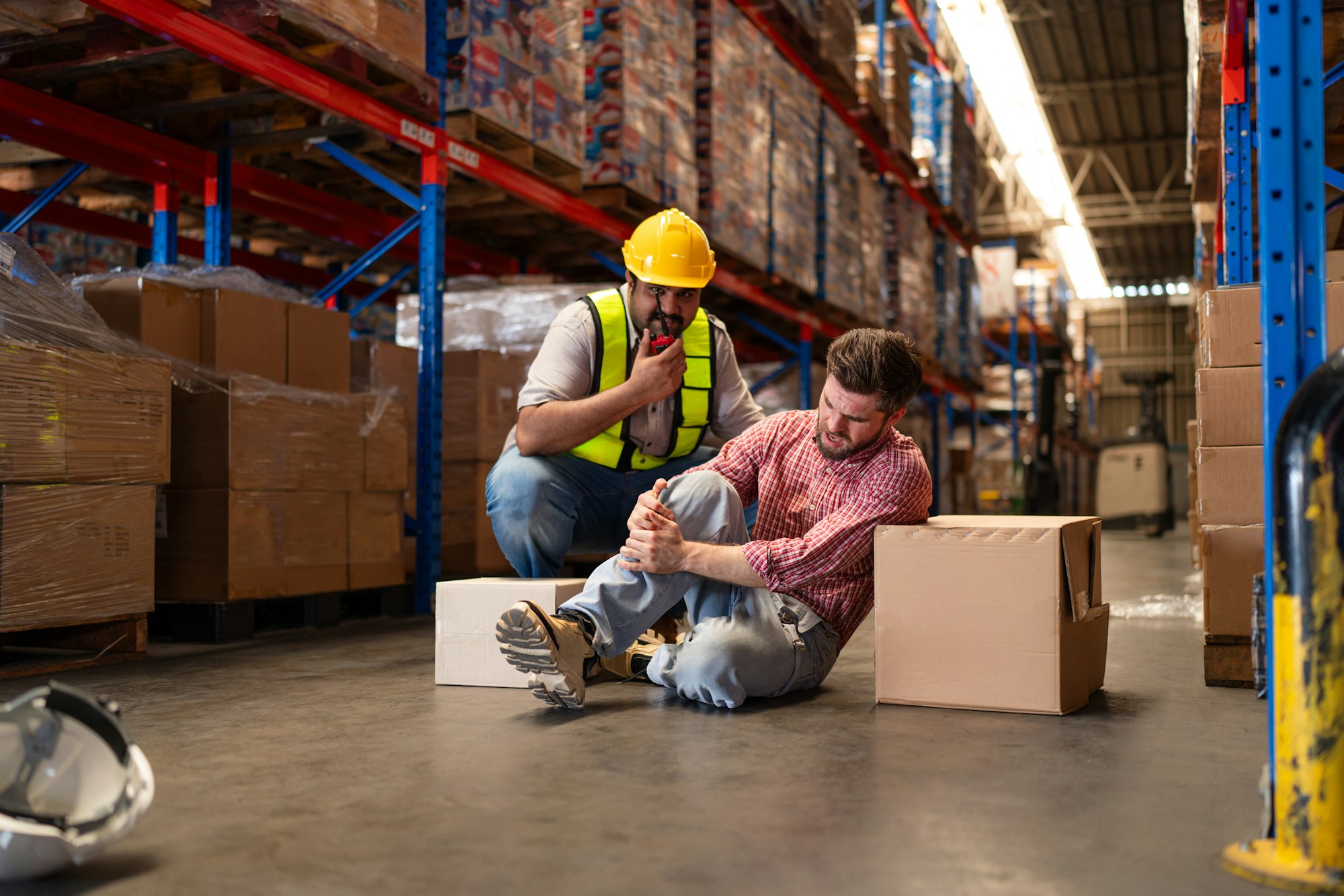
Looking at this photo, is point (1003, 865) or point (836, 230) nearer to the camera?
point (1003, 865)

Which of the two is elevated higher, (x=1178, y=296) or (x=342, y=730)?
(x=1178, y=296)

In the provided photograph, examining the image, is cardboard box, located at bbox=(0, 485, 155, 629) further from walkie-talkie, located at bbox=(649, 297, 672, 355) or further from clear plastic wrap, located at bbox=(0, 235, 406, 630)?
walkie-talkie, located at bbox=(649, 297, 672, 355)

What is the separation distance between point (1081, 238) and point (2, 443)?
25.1 m

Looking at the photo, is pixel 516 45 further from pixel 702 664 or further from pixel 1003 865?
pixel 1003 865

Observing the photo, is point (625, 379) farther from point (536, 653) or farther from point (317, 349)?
point (317, 349)

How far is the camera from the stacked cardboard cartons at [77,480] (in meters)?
3.32

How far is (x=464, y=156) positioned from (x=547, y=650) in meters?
3.10

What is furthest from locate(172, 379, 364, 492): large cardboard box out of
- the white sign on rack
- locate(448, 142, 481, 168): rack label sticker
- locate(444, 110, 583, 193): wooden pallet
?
the white sign on rack

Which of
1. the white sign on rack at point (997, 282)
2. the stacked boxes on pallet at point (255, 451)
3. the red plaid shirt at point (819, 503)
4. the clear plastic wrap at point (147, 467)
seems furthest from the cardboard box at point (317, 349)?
the white sign on rack at point (997, 282)

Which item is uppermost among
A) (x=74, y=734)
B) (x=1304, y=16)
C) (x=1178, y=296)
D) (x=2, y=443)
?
(x=1178, y=296)

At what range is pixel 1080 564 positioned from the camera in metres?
2.90

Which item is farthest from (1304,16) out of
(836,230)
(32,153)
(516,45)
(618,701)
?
(836,230)

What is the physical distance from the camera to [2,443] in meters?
3.28

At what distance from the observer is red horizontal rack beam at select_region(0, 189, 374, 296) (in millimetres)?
5723
